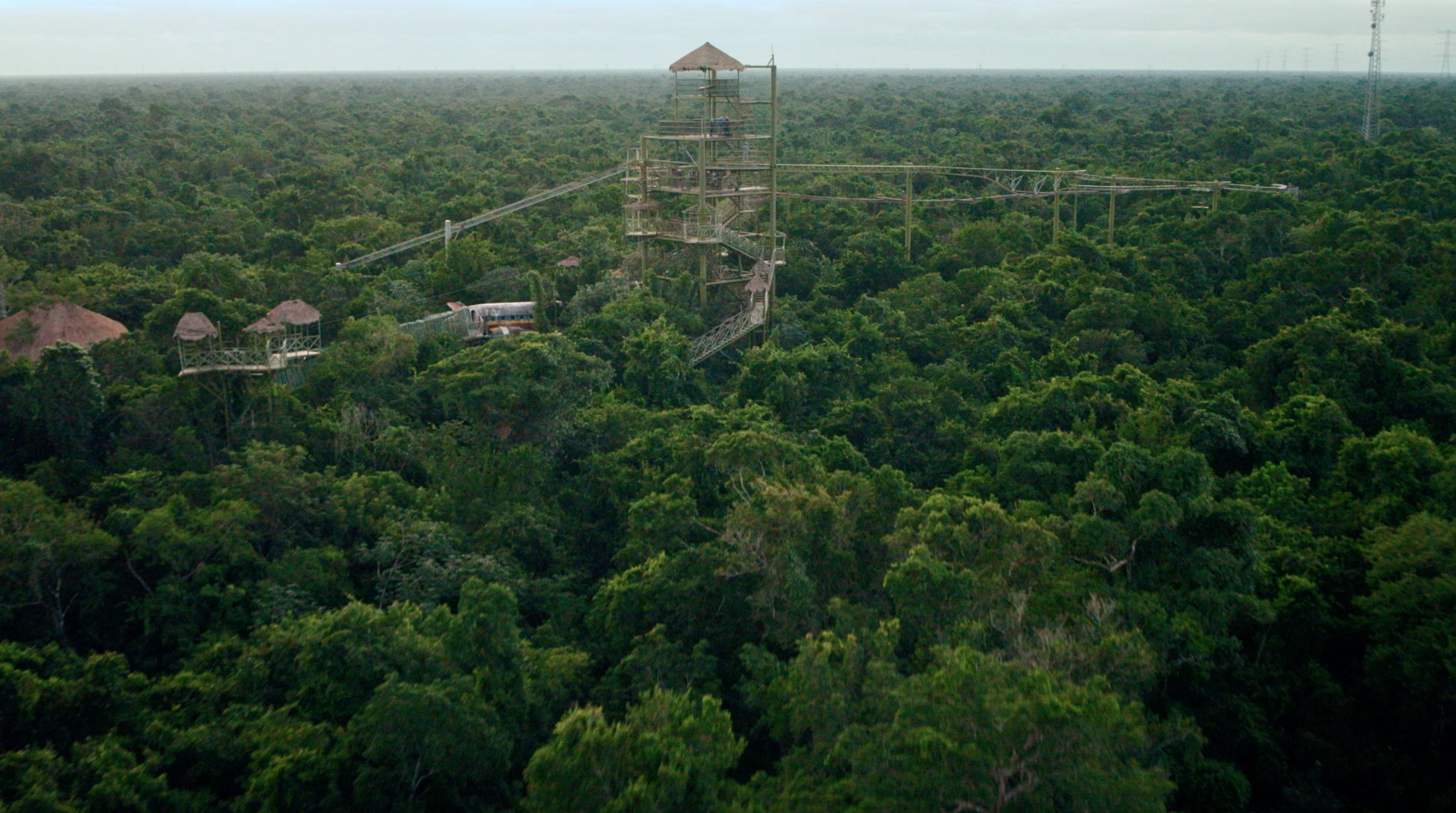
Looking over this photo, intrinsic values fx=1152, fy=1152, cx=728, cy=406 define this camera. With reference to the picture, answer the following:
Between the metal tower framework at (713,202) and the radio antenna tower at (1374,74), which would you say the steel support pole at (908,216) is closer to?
the metal tower framework at (713,202)

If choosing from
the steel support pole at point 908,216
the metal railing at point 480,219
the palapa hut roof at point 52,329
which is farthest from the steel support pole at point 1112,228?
the palapa hut roof at point 52,329

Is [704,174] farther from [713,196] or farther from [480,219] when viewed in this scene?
[480,219]

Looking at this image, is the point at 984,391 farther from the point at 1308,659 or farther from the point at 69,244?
the point at 69,244

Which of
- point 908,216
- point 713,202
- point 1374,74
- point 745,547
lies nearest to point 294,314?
point 713,202

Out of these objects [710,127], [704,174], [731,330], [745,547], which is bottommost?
[745,547]

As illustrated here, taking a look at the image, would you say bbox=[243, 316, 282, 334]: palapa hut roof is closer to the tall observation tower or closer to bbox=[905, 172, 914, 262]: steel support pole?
the tall observation tower
